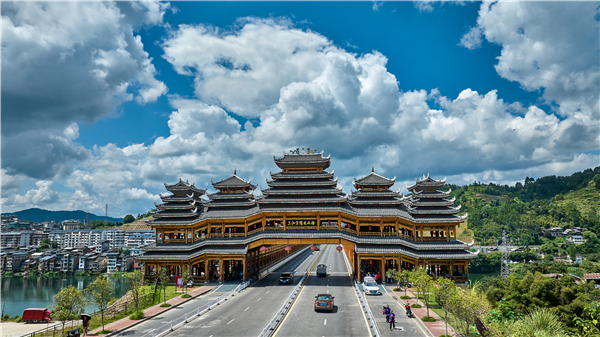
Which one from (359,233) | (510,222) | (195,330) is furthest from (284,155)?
(510,222)

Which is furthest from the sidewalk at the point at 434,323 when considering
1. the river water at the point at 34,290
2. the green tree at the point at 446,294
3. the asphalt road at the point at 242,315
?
the river water at the point at 34,290

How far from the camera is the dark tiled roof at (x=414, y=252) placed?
161ft

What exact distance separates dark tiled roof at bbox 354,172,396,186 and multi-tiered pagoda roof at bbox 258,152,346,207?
3.68 m

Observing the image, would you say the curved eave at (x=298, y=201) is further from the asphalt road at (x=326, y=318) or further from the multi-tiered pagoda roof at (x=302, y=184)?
the asphalt road at (x=326, y=318)

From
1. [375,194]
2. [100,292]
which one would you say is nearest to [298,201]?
[375,194]

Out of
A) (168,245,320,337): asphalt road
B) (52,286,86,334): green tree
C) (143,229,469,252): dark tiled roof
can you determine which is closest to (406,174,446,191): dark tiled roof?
(143,229,469,252): dark tiled roof

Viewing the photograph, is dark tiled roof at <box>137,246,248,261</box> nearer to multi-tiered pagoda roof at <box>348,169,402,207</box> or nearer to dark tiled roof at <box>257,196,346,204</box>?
dark tiled roof at <box>257,196,346,204</box>

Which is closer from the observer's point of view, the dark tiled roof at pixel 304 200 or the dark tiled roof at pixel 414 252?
the dark tiled roof at pixel 414 252

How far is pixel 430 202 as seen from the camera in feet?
175

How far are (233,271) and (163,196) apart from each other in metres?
17.4

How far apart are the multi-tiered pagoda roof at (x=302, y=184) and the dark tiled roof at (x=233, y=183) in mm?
3813

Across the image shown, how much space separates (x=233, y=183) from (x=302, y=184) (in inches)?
474

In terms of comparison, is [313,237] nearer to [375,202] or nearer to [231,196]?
[375,202]

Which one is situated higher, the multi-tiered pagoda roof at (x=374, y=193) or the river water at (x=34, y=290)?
the multi-tiered pagoda roof at (x=374, y=193)
